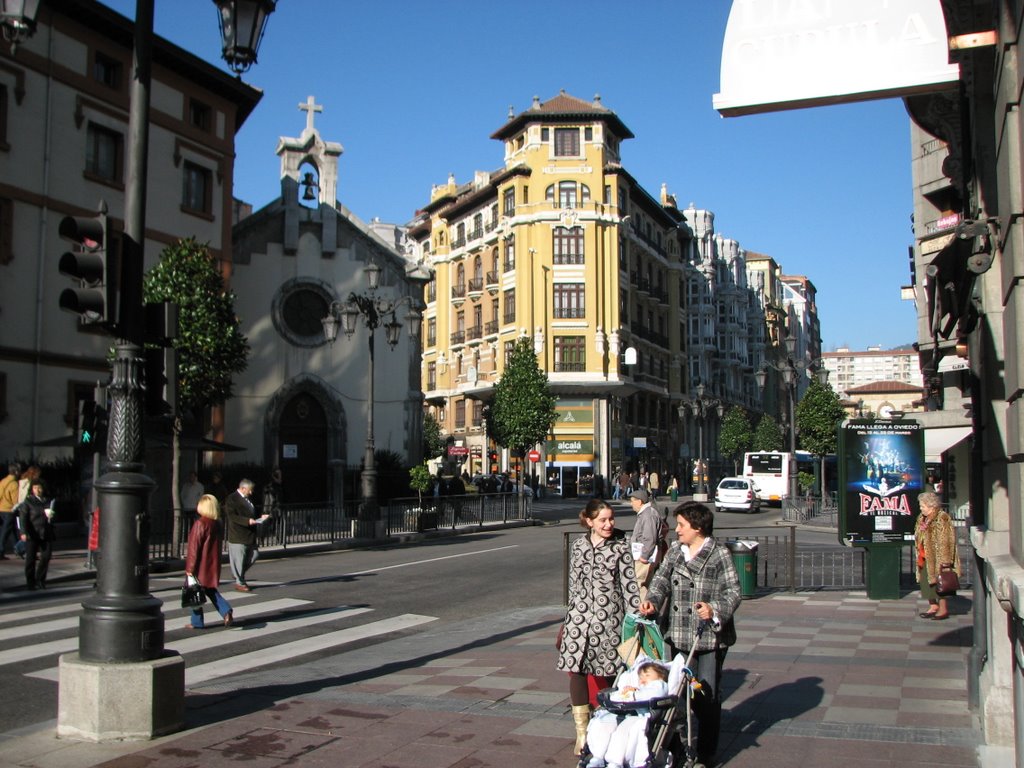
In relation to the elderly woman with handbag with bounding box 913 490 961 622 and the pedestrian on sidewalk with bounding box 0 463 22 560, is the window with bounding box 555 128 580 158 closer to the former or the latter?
the pedestrian on sidewalk with bounding box 0 463 22 560

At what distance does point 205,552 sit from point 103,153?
18406 mm

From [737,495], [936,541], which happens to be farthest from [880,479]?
[737,495]

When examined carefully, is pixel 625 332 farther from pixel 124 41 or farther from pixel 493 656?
pixel 493 656

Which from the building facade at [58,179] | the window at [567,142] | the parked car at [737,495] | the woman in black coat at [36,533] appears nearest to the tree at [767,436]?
the window at [567,142]

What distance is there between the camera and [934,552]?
12.4 meters

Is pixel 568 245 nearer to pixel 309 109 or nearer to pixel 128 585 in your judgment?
pixel 309 109

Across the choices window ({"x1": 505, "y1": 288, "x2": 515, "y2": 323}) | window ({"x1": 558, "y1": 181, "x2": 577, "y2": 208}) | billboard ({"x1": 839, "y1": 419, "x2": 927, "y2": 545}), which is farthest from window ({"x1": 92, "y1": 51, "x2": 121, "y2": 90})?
window ({"x1": 505, "y1": 288, "x2": 515, "y2": 323})

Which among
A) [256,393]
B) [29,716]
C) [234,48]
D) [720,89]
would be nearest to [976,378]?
[720,89]

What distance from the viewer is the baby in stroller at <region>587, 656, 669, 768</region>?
206 inches

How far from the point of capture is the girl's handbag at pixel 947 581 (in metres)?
11.6

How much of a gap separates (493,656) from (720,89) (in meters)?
6.80

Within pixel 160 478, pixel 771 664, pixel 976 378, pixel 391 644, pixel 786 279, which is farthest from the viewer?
pixel 786 279

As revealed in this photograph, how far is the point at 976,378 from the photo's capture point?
7.54 metres

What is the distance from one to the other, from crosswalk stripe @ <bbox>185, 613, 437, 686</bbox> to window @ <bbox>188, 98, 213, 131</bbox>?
21.2 meters
